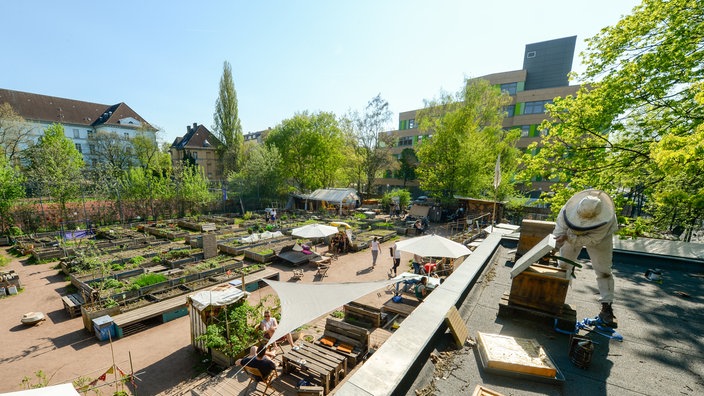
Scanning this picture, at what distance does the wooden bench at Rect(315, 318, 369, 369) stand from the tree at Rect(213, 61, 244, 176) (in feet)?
153

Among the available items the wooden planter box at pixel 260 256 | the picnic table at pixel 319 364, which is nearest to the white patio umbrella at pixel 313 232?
the wooden planter box at pixel 260 256

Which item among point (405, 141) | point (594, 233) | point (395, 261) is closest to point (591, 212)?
point (594, 233)

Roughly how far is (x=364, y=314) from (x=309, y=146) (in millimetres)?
32615

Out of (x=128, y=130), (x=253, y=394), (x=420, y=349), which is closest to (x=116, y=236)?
(x=253, y=394)

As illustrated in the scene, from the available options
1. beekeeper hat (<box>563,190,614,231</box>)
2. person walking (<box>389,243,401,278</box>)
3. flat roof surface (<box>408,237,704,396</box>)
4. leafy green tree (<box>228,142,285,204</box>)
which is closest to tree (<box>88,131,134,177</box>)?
leafy green tree (<box>228,142,285,204</box>)

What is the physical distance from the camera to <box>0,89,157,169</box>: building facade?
46.8 m

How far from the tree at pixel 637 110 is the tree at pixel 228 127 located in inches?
1902

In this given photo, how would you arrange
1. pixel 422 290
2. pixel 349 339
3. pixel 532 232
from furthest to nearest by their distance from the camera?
1. pixel 422 290
2. pixel 532 232
3. pixel 349 339

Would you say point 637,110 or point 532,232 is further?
point 637,110

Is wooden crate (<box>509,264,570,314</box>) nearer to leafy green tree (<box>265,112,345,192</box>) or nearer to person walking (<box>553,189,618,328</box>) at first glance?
person walking (<box>553,189,618,328</box>)

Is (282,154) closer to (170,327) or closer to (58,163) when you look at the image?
(58,163)

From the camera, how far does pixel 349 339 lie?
7281 mm

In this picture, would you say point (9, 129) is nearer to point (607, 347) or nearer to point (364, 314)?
point (364, 314)

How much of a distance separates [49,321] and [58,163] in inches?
868
